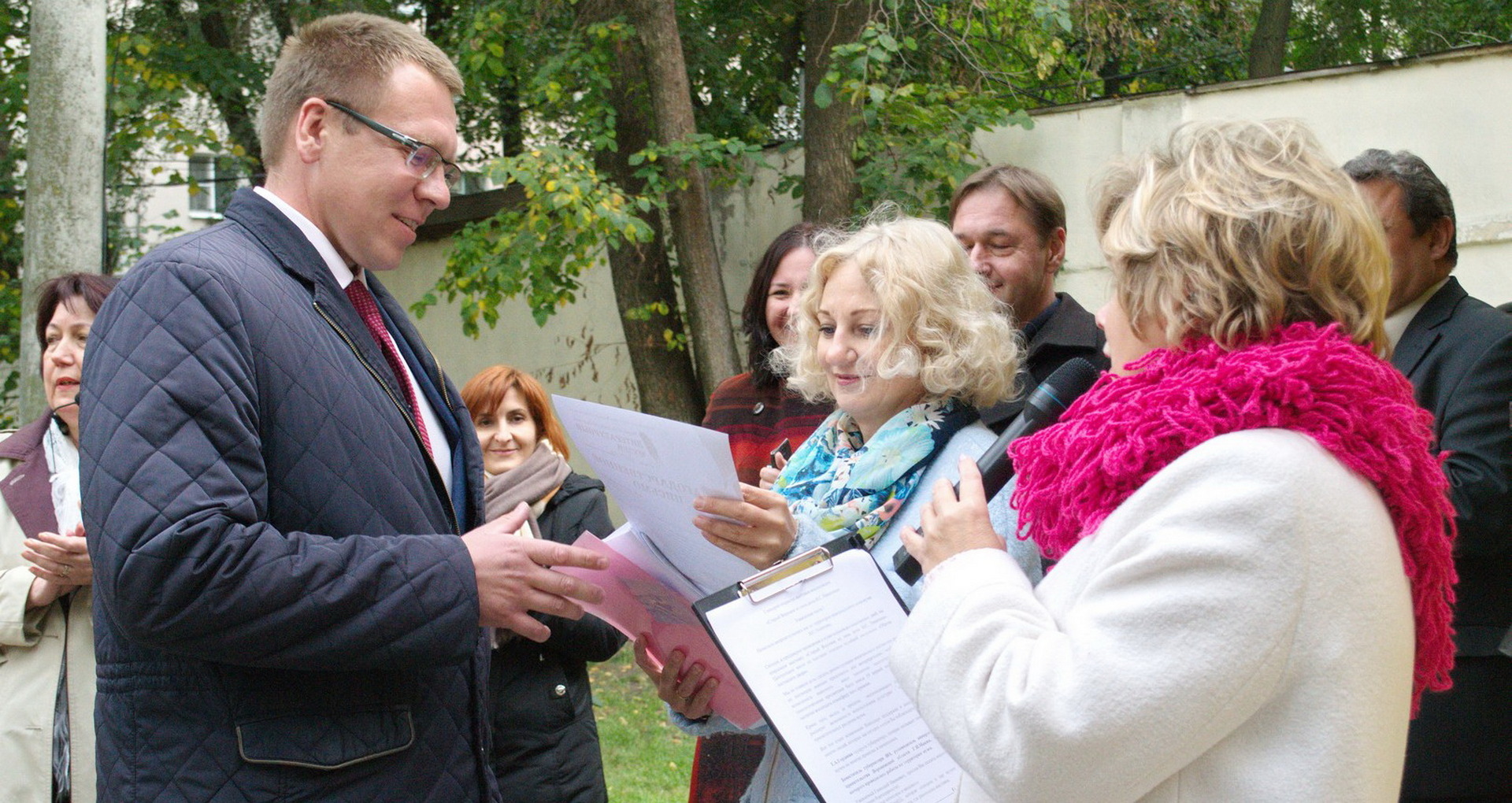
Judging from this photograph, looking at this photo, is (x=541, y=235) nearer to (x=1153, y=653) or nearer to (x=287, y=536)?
(x=287, y=536)

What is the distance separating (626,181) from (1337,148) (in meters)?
4.02

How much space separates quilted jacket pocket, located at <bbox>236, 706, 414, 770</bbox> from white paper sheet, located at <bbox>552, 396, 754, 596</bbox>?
527 millimetres

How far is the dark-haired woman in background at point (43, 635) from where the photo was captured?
9.57ft

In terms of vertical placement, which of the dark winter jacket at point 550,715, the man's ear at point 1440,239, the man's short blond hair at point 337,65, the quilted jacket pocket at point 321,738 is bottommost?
the dark winter jacket at point 550,715

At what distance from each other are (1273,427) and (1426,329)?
6.55ft

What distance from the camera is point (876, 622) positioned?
6.14ft

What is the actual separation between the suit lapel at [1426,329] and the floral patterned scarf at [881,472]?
4.43ft

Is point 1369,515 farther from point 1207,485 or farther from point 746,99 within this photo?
point 746,99

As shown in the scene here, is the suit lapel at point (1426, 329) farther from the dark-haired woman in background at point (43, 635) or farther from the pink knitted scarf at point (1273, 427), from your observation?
the dark-haired woman in background at point (43, 635)

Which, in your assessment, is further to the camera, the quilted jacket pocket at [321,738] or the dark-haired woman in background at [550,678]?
the dark-haired woman in background at [550,678]

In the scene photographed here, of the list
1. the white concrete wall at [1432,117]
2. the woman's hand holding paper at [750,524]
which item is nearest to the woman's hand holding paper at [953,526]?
the woman's hand holding paper at [750,524]

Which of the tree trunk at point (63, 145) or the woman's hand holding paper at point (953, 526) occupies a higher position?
the tree trunk at point (63, 145)

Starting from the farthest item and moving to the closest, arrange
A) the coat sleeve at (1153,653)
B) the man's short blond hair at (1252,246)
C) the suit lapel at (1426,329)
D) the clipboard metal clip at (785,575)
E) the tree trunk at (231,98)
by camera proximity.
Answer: the tree trunk at (231,98), the suit lapel at (1426,329), the clipboard metal clip at (785,575), the man's short blond hair at (1252,246), the coat sleeve at (1153,653)

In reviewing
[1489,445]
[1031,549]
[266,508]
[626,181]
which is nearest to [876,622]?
[1031,549]
